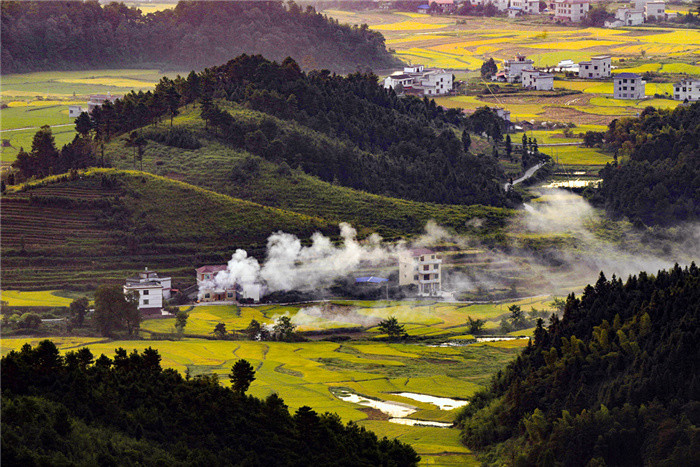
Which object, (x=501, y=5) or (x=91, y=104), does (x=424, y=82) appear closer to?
(x=91, y=104)

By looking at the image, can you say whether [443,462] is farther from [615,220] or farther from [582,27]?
[582,27]

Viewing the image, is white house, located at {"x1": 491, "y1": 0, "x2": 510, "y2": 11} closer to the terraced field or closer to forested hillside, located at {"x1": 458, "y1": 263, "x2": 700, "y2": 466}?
the terraced field

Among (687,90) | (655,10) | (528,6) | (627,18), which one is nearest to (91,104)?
(687,90)

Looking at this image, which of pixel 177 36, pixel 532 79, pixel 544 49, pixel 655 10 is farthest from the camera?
pixel 655 10

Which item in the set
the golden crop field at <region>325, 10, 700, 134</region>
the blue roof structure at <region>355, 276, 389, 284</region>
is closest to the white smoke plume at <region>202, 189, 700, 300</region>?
the blue roof structure at <region>355, 276, 389, 284</region>

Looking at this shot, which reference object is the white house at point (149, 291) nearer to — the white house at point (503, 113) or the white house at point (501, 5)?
the white house at point (503, 113)

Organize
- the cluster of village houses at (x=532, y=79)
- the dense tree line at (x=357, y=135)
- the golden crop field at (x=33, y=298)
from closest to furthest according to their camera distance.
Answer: the golden crop field at (x=33, y=298), the dense tree line at (x=357, y=135), the cluster of village houses at (x=532, y=79)

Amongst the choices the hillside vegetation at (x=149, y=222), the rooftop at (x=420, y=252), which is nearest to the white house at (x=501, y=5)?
the hillside vegetation at (x=149, y=222)
